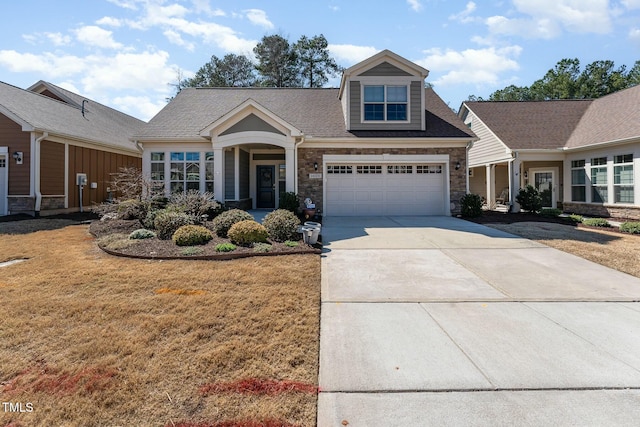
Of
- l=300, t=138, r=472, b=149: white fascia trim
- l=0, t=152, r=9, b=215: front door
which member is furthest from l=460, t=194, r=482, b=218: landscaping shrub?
l=0, t=152, r=9, b=215: front door

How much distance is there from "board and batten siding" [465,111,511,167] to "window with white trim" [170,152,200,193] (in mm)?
13114

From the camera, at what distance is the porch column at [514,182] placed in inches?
619

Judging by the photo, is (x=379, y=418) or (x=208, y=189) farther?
(x=208, y=189)

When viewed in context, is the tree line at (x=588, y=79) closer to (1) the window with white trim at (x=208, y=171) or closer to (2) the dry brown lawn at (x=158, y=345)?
(1) the window with white trim at (x=208, y=171)

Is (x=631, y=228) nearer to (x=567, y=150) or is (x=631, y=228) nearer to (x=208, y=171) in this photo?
(x=567, y=150)

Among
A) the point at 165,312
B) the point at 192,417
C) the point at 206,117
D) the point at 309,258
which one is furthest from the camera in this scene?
the point at 206,117

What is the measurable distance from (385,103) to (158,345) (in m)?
12.9

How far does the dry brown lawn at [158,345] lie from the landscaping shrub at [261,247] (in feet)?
4.18

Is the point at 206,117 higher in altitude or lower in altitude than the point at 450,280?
higher

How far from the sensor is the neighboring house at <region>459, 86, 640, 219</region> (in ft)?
42.1

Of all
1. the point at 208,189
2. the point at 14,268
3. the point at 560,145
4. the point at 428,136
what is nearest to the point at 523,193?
the point at 560,145

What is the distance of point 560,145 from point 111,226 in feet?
60.6

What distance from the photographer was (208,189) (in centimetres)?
1352

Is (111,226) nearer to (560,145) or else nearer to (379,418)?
(379,418)
